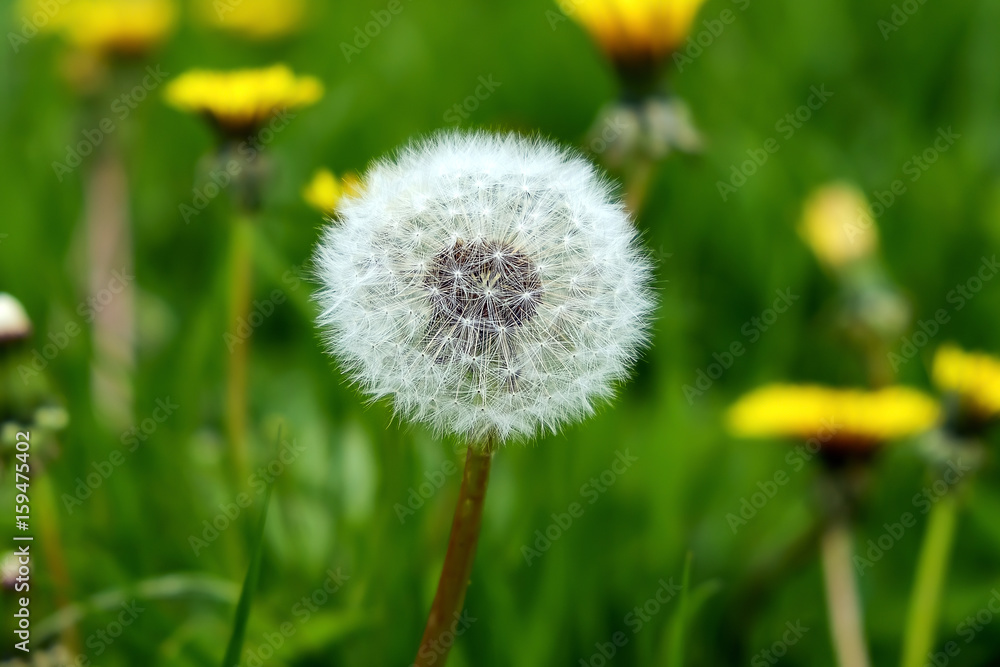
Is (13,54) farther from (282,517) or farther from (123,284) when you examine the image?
(282,517)

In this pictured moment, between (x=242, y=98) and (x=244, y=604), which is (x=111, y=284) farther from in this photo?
(x=244, y=604)

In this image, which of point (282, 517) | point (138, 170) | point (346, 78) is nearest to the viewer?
point (282, 517)

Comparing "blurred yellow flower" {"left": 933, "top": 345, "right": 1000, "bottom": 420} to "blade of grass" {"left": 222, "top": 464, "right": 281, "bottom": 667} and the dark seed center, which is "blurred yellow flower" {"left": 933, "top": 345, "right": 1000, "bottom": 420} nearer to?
the dark seed center

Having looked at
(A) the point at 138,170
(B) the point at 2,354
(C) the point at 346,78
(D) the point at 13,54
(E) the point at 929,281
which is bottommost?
(B) the point at 2,354

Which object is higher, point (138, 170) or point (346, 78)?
point (346, 78)

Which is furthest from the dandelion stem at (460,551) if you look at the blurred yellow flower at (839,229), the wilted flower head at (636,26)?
the blurred yellow flower at (839,229)

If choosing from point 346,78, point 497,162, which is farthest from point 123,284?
point 497,162

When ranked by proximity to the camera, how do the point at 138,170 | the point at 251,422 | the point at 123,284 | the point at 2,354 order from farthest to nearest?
1. the point at 138,170
2. the point at 123,284
3. the point at 251,422
4. the point at 2,354
